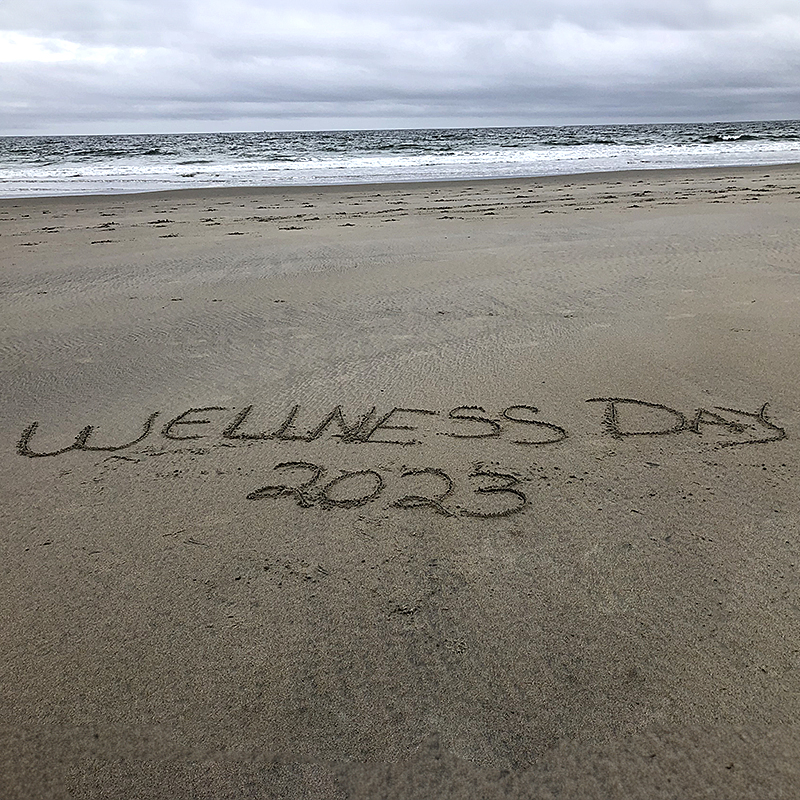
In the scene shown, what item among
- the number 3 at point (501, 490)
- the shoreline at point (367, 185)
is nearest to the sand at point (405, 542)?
the number 3 at point (501, 490)

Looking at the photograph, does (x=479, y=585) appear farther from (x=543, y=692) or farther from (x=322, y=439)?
(x=322, y=439)

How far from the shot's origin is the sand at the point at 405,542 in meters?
1.45

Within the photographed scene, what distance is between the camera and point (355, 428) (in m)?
2.83

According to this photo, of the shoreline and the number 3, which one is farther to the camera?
the shoreline

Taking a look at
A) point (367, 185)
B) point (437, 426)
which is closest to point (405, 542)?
point (437, 426)

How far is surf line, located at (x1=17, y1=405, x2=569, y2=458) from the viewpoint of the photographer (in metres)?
2.73

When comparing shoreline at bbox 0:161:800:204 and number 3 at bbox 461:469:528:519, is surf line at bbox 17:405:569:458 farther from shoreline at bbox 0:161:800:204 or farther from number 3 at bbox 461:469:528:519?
shoreline at bbox 0:161:800:204

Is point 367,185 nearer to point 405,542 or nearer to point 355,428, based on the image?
point 355,428

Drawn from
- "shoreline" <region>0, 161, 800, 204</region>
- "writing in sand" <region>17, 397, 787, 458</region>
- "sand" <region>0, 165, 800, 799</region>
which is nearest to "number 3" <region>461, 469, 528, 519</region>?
"sand" <region>0, 165, 800, 799</region>

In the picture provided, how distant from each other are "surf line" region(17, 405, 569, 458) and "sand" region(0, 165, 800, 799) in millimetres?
14

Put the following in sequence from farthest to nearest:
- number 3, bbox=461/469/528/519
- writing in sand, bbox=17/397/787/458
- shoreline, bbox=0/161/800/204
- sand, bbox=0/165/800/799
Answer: shoreline, bbox=0/161/800/204 → writing in sand, bbox=17/397/787/458 → number 3, bbox=461/469/528/519 → sand, bbox=0/165/800/799

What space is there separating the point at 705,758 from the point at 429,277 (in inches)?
159

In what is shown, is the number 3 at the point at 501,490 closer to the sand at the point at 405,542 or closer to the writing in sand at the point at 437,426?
the sand at the point at 405,542

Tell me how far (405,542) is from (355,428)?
803 mm
